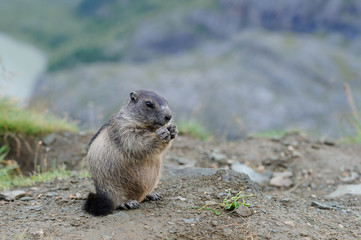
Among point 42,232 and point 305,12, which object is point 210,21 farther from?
point 42,232

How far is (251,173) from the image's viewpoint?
6555 millimetres

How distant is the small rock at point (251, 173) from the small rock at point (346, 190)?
1130 mm

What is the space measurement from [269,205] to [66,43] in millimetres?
66805

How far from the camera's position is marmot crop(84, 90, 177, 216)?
421cm

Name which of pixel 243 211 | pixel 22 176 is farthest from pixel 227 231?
pixel 22 176

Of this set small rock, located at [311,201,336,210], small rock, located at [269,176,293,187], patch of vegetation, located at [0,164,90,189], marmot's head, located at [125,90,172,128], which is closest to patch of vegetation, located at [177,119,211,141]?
small rock, located at [269,176,293,187]

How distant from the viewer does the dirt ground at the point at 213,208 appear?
3.75m

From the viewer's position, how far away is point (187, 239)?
144 inches

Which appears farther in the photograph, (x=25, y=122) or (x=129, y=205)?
(x=25, y=122)

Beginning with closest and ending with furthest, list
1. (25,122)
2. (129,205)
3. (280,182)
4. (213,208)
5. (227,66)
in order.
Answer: (213,208)
(129,205)
(280,182)
(25,122)
(227,66)

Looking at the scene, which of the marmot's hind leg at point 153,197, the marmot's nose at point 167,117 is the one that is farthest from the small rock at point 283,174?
the marmot's nose at point 167,117

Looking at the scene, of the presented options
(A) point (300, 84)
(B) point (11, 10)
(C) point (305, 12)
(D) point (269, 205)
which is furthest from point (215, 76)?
(B) point (11, 10)

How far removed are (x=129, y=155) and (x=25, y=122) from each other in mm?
4280

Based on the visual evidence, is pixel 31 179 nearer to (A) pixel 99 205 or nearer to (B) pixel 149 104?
(A) pixel 99 205
